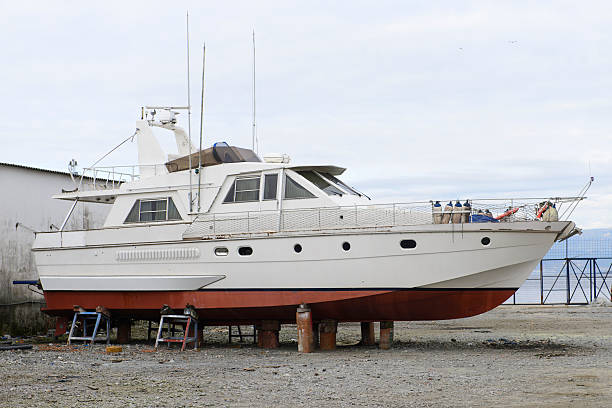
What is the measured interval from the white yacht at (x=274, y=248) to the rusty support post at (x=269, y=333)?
259 millimetres

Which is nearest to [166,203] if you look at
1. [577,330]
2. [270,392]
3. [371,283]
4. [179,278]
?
[179,278]

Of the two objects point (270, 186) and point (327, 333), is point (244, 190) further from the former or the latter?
point (327, 333)

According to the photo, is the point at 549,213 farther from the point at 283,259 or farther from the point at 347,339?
the point at 347,339

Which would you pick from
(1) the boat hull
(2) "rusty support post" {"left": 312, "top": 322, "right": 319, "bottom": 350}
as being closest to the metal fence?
(1) the boat hull

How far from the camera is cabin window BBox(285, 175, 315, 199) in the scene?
14.7 meters

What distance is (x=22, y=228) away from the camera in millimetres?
19125

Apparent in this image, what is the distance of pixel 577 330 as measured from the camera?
61.6 feet

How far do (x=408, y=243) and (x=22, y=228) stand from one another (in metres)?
10.7

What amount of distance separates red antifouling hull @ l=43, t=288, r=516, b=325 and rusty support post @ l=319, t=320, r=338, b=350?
0.21 metres

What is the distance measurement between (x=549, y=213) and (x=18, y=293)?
13.0 metres

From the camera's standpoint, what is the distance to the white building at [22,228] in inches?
731

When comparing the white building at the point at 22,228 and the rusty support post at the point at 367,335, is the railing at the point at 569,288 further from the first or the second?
the white building at the point at 22,228

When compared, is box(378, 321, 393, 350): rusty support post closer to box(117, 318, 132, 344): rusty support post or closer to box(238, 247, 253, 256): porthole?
box(238, 247, 253, 256): porthole

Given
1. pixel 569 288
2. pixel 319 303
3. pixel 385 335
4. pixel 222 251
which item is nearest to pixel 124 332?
pixel 222 251
